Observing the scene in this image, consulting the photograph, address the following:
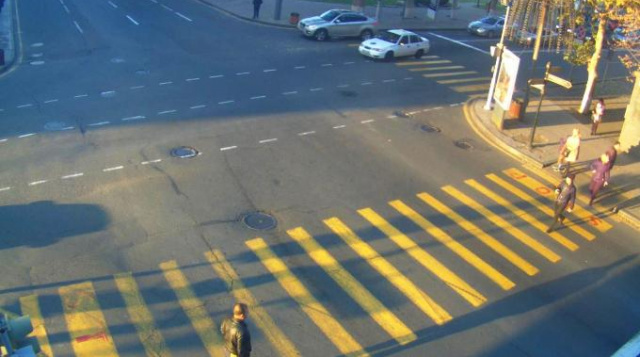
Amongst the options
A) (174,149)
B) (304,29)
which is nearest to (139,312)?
(174,149)

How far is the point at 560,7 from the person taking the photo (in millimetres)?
21016

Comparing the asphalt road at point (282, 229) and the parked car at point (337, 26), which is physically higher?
the parked car at point (337, 26)

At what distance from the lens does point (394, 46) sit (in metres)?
30.0

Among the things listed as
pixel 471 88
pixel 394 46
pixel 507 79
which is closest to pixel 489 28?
pixel 394 46

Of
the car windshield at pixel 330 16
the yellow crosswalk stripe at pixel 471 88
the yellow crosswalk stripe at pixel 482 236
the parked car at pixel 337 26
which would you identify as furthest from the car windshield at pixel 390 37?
the yellow crosswalk stripe at pixel 482 236

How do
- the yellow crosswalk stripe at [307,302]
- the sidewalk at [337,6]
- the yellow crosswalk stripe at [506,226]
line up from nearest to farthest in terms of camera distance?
the yellow crosswalk stripe at [307,302], the yellow crosswalk stripe at [506,226], the sidewalk at [337,6]

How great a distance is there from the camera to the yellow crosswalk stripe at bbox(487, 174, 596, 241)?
1512cm

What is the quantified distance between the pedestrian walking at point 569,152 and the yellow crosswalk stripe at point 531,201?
91.1 inches

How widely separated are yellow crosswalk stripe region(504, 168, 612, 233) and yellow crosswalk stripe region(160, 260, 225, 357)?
434 inches

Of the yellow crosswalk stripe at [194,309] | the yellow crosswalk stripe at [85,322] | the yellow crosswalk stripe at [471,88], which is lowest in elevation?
the yellow crosswalk stripe at [85,322]

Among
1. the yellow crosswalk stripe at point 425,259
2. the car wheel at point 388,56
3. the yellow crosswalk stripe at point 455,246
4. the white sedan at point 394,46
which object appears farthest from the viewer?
the car wheel at point 388,56

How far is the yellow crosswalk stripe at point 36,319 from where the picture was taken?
9.67 metres

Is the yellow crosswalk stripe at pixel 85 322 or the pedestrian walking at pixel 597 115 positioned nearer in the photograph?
the yellow crosswalk stripe at pixel 85 322

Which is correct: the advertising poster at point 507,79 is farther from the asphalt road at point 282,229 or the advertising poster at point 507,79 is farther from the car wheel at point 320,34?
the car wheel at point 320,34
